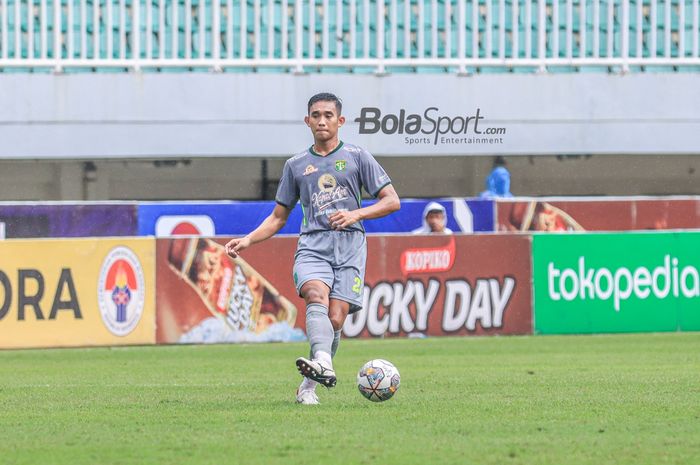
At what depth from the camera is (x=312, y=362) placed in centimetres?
859

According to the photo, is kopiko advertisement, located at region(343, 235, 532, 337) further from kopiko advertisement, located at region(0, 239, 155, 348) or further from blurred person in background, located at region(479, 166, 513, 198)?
blurred person in background, located at region(479, 166, 513, 198)

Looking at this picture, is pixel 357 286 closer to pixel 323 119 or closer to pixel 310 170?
pixel 310 170

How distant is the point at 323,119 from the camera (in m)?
9.09

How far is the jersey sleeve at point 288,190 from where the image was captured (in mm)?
9404

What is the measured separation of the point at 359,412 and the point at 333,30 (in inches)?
855

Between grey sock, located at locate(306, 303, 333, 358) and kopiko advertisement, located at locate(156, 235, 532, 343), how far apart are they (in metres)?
→ 9.22

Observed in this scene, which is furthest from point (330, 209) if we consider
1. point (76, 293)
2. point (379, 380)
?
point (76, 293)

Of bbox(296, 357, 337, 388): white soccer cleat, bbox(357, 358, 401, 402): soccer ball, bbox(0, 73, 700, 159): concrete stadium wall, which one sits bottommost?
bbox(357, 358, 401, 402): soccer ball

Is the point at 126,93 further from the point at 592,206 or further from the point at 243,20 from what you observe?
the point at 592,206

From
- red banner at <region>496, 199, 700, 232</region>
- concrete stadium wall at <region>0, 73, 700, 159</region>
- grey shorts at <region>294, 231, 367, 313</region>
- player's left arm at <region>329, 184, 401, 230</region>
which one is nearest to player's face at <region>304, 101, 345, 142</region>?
player's left arm at <region>329, 184, 401, 230</region>

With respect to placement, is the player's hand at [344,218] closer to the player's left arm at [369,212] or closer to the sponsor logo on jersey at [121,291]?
the player's left arm at [369,212]

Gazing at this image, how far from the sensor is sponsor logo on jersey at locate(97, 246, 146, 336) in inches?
700

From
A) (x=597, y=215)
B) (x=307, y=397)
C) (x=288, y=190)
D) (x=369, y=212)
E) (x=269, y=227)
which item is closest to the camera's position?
(x=369, y=212)

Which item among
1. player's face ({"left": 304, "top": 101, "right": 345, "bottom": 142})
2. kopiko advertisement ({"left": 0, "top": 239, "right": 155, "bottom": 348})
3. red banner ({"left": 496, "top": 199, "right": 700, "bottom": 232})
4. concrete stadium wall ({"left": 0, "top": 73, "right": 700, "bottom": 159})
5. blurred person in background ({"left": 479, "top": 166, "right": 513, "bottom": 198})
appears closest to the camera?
player's face ({"left": 304, "top": 101, "right": 345, "bottom": 142})
